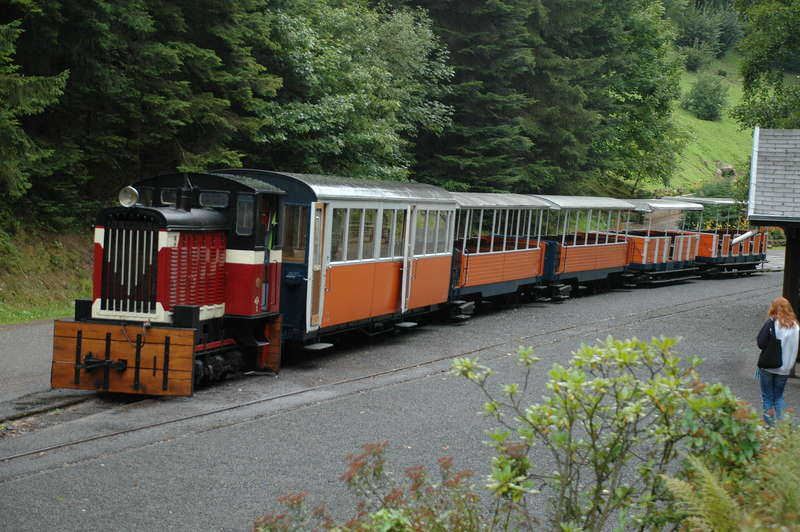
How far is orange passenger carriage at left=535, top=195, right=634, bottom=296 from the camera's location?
974 inches

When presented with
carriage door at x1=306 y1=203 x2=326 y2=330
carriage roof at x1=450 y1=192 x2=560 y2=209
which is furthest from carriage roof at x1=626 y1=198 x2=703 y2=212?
carriage door at x1=306 y1=203 x2=326 y2=330

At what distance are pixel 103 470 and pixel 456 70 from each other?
91.1ft

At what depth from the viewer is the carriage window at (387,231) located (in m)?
15.6

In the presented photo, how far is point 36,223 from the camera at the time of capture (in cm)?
1967

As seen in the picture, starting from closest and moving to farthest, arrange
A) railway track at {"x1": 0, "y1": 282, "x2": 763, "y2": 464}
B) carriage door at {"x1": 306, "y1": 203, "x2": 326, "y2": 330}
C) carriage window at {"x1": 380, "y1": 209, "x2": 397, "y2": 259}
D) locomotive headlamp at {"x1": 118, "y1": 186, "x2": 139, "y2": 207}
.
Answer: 1. railway track at {"x1": 0, "y1": 282, "x2": 763, "y2": 464}
2. locomotive headlamp at {"x1": 118, "y1": 186, "x2": 139, "y2": 207}
3. carriage door at {"x1": 306, "y1": 203, "x2": 326, "y2": 330}
4. carriage window at {"x1": 380, "y1": 209, "x2": 397, "y2": 259}

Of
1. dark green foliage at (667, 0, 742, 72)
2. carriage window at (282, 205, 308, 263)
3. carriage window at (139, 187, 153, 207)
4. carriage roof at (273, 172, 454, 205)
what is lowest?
carriage window at (282, 205, 308, 263)

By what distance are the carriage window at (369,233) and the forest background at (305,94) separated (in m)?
6.14

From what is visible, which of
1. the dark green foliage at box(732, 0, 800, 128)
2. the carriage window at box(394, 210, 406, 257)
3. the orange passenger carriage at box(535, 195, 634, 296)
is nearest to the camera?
the carriage window at box(394, 210, 406, 257)

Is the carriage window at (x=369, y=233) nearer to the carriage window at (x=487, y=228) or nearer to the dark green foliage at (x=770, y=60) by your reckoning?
the carriage window at (x=487, y=228)

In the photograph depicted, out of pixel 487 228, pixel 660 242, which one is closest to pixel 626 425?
pixel 487 228

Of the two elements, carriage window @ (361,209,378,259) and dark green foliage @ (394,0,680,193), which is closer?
carriage window @ (361,209,378,259)

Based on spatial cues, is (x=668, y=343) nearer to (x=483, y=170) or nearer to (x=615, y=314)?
(x=615, y=314)

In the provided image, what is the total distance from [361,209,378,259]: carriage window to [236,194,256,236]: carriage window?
2853 mm

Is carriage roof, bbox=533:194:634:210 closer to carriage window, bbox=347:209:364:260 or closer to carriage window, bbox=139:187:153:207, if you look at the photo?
carriage window, bbox=347:209:364:260
